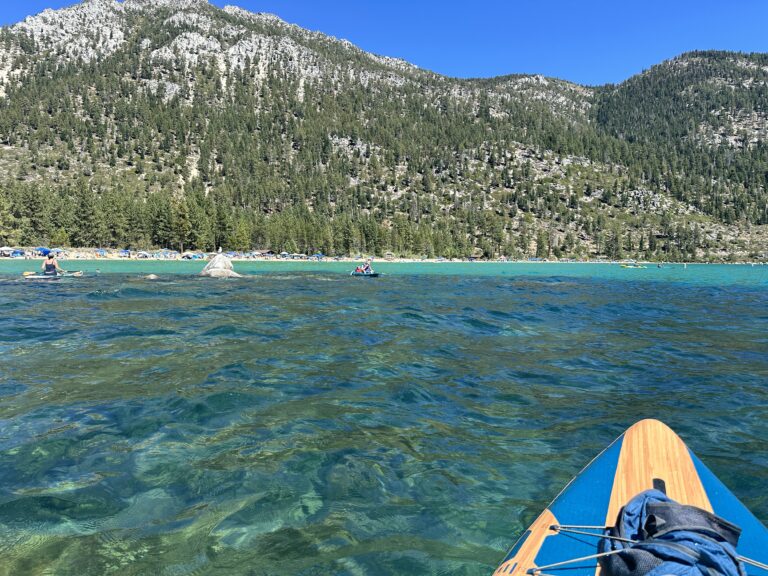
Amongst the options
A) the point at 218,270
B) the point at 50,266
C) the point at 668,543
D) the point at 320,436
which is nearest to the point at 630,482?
the point at 668,543

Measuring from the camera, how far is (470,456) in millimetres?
8031

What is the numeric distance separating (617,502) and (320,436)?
533cm

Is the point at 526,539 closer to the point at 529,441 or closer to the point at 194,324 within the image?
the point at 529,441

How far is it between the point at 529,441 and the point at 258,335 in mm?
13182

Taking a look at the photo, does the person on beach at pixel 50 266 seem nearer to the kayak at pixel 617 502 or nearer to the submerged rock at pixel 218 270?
the submerged rock at pixel 218 270

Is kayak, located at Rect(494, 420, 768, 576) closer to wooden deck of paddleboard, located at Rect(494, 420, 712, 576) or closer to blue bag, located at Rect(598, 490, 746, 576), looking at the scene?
wooden deck of paddleboard, located at Rect(494, 420, 712, 576)

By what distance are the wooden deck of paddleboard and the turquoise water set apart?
37.3 inches

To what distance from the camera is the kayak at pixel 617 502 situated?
14.2ft

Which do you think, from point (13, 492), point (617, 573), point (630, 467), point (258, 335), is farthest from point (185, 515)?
point (258, 335)

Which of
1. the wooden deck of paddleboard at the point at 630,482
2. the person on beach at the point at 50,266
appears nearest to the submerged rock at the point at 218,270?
the person on beach at the point at 50,266

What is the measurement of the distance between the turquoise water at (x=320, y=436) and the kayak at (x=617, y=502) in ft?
3.38

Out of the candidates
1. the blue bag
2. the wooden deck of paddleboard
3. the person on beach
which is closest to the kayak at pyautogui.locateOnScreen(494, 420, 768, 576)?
the wooden deck of paddleboard

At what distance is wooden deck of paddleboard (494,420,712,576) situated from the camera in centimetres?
444

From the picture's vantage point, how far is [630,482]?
535 cm
